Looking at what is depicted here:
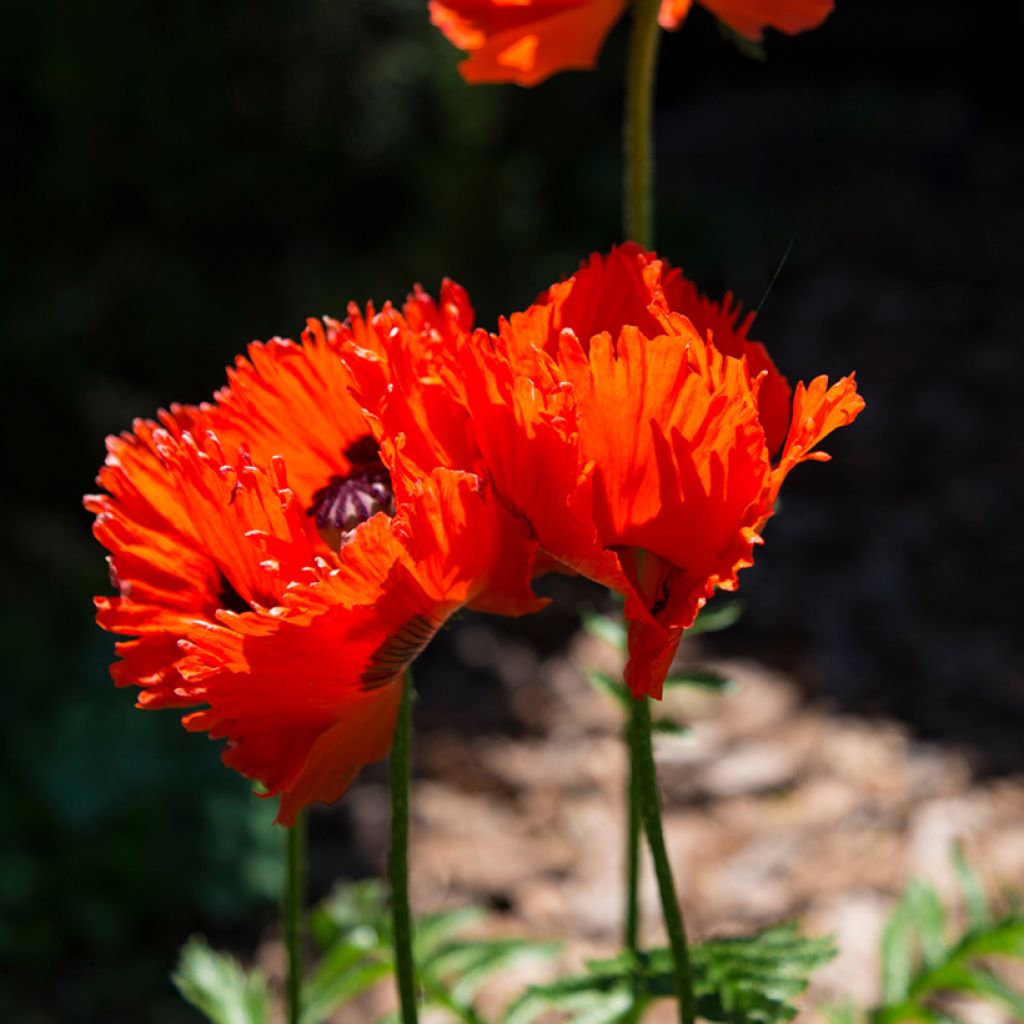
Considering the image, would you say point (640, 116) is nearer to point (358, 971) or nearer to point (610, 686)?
point (610, 686)

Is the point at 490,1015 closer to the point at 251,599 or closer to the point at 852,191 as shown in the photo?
the point at 251,599

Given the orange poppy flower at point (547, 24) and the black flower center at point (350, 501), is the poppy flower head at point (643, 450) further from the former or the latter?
the orange poppy flower at point (547, 24)

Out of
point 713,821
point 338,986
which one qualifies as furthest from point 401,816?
point 713,821

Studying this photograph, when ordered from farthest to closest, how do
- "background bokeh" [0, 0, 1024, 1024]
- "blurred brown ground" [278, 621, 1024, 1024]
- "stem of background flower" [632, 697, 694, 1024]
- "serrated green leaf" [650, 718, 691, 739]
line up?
1. "background bokeh" [0, 0, 1024, 1024]
2. "blurred brown ground" [278, 621, 1024, 1024]
3. "serrated green leaf" [650, 718, 691, 739]
4. "stem of background flower" [632, 697, 694, 1024]

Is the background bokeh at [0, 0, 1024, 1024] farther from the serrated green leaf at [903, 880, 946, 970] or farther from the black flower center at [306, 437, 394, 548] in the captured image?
the black flower center at [306, 437, 394, 548]

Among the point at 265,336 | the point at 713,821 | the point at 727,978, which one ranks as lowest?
the point at 727,978

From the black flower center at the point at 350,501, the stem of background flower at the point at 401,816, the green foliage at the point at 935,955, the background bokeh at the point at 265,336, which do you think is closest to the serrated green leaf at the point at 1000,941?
the green foliage at the point at 935,955

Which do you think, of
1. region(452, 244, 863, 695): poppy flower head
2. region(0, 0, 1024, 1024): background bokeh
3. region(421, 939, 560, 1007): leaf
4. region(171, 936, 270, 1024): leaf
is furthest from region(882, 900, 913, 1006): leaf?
region(0, 0, 1024, 1024): background bokeh
